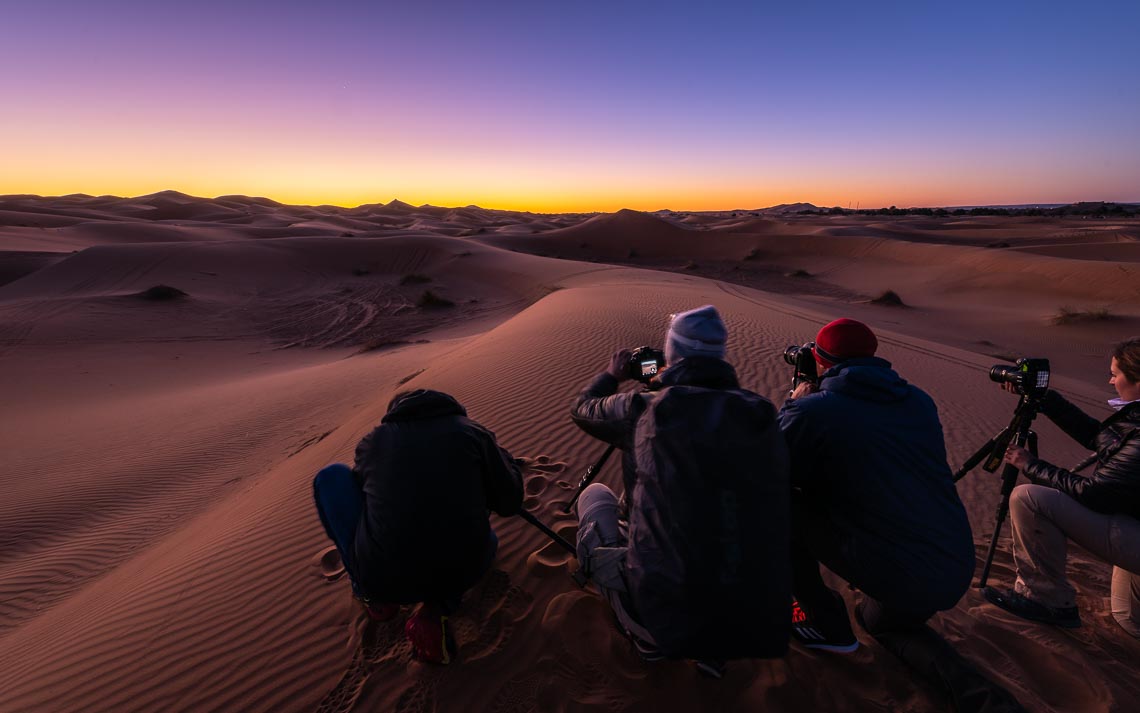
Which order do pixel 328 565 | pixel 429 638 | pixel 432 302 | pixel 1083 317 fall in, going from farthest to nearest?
1. pixel 432 302
2. pixel 1083 317
3. pixel 328 565
4. pixel 429 638

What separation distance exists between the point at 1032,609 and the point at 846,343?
209cm

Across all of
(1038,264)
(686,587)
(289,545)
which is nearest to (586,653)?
(686,587)

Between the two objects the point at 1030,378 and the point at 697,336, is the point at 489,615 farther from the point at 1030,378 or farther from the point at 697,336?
the point at 1030,378

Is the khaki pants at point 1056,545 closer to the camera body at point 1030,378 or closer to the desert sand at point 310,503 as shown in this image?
the desert sand at point 310,503

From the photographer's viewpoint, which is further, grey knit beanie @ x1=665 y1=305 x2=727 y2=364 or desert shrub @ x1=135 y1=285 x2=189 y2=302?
desert shrub @ x1=135 y1=285 x2=189 y2=302

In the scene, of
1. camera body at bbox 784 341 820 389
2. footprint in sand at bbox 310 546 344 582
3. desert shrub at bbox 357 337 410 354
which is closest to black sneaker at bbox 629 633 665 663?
camera body at bbox 784 341 820 389

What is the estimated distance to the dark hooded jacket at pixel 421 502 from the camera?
214 centimetres

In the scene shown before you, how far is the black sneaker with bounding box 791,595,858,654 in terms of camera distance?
2.47 metres

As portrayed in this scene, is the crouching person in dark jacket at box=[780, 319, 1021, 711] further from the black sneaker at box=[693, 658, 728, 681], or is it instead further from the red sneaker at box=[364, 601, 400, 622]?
the red sneaker at box=[364, 601, 400, 622]

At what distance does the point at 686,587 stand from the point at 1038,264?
3078 cm

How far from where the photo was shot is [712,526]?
1.68 metres

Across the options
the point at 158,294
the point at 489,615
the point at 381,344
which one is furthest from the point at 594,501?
the point at 158,294

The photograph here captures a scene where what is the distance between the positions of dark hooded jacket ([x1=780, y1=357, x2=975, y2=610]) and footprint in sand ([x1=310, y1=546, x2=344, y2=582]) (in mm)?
2883

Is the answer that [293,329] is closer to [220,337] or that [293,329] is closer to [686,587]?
[220,337]
